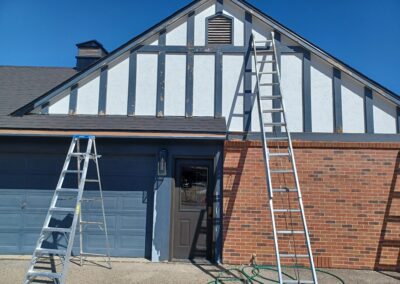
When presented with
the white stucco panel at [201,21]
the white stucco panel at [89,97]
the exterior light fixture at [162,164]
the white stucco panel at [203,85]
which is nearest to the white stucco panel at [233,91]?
the white stucco panel at [203,85]

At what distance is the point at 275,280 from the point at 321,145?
9.54ft

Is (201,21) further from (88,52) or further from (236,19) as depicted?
(88,52)

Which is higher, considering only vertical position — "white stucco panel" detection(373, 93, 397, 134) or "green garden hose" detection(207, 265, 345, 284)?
"white stucco panel" detection(373, 93, 397, 134)

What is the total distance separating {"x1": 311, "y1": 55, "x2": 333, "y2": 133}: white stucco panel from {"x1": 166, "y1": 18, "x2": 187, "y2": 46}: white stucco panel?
9.43 feet

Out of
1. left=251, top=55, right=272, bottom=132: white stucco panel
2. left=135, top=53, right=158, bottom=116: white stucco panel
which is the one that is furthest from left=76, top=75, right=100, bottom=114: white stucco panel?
left=251, top=55, right=272, bottom=132: white stucco panel

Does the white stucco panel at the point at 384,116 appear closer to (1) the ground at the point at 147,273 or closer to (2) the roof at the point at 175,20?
(2) the roof at the point at 175,20

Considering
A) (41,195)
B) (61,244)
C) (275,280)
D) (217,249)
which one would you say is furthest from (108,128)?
(275,280)

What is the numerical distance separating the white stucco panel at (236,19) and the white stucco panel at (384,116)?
3.13 m

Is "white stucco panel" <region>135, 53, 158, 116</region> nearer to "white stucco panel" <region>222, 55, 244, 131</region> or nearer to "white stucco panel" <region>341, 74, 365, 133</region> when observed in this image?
"white stucco panel" <region>222, 55, 244, 131</region>

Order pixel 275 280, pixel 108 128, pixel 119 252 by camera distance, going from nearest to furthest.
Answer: pixel 275 280 < pixel 108 128 < pixel 119 252

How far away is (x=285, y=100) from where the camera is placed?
7715mm

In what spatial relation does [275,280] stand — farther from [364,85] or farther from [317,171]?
[364,85]

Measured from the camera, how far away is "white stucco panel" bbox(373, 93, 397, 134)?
24.5ft

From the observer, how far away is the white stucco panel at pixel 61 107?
25.8 feet
